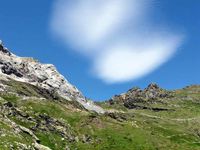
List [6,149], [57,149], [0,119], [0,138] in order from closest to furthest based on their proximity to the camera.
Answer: [6,149], [0,138], [0,119], [57,149]

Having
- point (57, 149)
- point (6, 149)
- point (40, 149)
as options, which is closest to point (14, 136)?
point (40, 149)

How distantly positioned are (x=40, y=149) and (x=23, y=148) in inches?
655

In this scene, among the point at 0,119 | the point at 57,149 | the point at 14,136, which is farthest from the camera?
the point at 57,149

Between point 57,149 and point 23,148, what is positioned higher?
point 57,149

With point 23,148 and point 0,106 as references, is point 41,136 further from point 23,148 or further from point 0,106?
point 23,148

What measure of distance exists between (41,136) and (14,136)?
67416 mm

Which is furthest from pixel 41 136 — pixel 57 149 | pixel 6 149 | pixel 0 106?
pixel 6 149

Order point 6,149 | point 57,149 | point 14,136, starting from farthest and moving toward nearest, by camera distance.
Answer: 1. point 57,149
2. point 14,136
3. point 6,149

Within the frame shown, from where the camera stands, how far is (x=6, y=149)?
4397 inches

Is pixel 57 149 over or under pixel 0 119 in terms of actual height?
over

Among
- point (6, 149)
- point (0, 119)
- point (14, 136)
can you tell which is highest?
point (0, 119)

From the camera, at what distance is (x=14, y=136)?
132375mm

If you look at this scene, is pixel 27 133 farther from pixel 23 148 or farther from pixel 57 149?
pixel 23 148

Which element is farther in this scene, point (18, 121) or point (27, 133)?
point (18, 121)
